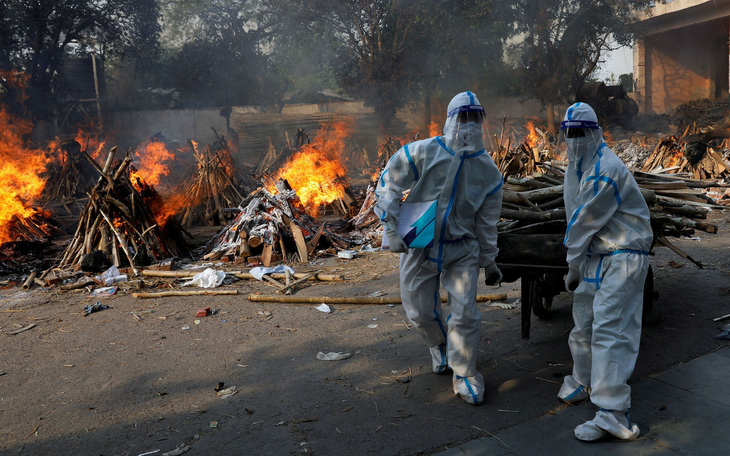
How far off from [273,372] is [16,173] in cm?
1172

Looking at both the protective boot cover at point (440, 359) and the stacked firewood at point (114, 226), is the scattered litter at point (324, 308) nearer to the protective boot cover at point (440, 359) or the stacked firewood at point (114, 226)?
the protective boot cover at point (440, 359)

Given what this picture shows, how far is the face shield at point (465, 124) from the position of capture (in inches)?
146

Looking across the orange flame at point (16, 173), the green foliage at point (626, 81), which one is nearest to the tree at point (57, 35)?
the orange flame at point (16, 173)

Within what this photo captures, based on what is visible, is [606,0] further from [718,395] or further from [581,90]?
[718,395]

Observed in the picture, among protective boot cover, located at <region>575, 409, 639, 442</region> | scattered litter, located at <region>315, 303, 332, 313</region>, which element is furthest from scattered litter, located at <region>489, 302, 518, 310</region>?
protective boot cover, located at <region>575, 409, 639, 442</region>

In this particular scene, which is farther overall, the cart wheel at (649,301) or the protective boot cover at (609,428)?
the cart wheel at (649,301)

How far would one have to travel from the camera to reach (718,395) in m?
3.62

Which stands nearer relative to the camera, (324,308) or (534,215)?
(534,215)

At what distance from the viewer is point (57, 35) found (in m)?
20.7

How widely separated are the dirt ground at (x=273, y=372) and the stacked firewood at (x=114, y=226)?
150cm

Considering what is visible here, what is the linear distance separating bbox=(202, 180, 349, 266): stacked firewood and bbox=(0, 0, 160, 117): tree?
50.8ft

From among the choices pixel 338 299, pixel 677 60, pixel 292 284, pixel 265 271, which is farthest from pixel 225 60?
pixel 338 299

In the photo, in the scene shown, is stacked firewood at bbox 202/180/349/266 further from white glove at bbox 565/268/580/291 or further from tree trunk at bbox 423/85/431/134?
tree trunk at bbox 423/85/431/134

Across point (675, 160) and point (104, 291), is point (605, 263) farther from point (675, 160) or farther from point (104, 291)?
point (675, 160)
